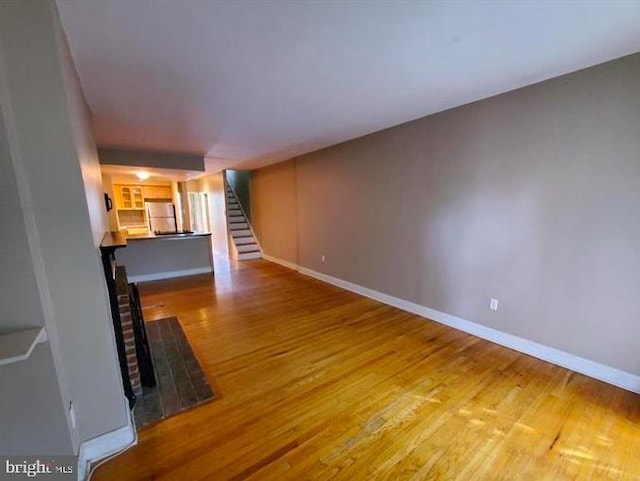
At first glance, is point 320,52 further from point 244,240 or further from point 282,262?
point 244,240

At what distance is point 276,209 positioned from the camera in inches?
269

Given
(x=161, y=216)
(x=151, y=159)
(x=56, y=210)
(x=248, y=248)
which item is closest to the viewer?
(x=56, y=210)

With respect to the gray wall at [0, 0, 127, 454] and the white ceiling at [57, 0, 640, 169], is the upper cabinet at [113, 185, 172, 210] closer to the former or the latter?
the white ceiling at [57, 0, 640, 169]

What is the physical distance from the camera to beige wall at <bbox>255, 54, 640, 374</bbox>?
212cm

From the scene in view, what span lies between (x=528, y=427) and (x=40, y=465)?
2.68m

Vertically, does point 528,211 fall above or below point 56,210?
below

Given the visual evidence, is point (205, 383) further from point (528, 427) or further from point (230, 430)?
point (528, 427)

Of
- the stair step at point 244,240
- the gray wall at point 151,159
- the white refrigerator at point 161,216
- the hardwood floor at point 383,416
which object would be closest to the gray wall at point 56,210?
the hardwood floor at point 383,416

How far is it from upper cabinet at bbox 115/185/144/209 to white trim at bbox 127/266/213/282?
12.0ft

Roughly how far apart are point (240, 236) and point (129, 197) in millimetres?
3411

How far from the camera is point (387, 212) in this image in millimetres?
3928

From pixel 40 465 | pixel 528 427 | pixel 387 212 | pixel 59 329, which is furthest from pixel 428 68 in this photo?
pixel 40 465

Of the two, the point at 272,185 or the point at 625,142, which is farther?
the point at 272,185

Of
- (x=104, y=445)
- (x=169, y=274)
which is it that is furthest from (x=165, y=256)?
(x=104, y=445)
